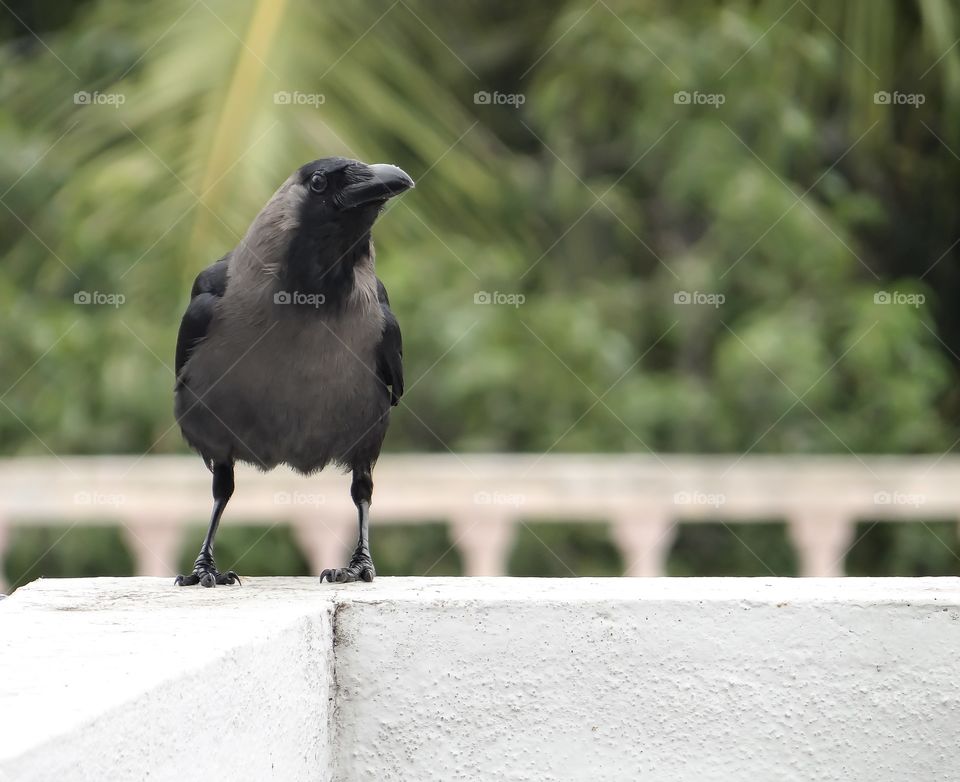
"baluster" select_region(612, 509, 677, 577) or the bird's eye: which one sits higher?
the bird's eye

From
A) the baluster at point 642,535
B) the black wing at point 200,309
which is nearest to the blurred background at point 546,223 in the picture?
the baluster at point 642,535

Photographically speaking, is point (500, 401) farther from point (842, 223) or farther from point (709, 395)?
point (842, 223)

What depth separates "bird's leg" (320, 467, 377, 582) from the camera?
2.76 metres

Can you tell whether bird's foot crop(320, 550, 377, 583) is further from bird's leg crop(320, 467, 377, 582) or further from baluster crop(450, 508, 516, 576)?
baluster crop(450, 508, 516, 576)

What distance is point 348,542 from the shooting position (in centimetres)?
501

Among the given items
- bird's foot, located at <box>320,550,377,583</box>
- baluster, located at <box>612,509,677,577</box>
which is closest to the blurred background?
baluster, located at <box>612,509,677,577</box>

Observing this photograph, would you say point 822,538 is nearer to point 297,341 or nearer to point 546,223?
point 297,341

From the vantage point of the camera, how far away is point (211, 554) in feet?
9.68

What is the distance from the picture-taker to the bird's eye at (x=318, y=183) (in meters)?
2.91

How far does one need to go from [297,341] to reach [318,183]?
36 centimetres

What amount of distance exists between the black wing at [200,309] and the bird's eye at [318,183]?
0.30 m

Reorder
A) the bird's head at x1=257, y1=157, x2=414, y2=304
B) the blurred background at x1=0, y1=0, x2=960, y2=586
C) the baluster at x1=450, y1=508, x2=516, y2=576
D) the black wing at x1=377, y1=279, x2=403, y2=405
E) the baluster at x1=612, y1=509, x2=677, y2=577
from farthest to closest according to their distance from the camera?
the blurred background at x1=0, y1=0, x2=960, y2=586
the baluster at x1=612, y1=509, x2=677, y2=577
the baluster at x1=450, y1=508, x2=516, y2=576
the black wing at x1=377, y1=279, x2=403, y2=405
the bird's head at x1=257, y1=157, x2=414, y2=304

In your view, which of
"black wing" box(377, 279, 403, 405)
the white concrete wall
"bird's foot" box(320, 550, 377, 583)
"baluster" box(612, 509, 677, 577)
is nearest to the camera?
the white concrete wall

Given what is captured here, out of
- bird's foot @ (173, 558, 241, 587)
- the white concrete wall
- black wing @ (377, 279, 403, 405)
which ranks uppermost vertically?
black wing @ (377, 279, 403, 405)
